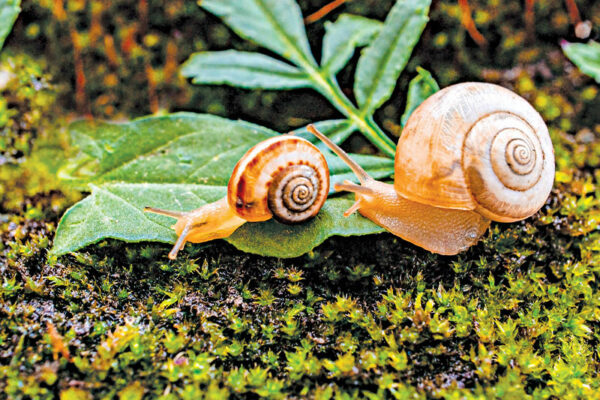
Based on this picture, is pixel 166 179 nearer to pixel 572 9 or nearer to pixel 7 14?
pixel 7 14

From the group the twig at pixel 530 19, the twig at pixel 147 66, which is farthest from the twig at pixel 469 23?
A: the twig at pixel 147 66

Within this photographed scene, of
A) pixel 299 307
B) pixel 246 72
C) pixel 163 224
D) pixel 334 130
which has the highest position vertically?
pixel 246 72

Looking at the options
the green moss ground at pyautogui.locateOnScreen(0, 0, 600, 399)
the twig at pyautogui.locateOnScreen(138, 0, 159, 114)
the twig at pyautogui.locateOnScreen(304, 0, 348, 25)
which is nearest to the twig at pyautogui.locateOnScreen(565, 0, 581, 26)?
the green moss ground at pyautogui.locateOnScreen(0, 0, 600, 399)

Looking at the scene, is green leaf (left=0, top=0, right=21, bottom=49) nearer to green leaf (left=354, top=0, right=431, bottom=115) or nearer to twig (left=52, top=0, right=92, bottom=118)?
twig (left=52, top=0, right=92, bottom=118)

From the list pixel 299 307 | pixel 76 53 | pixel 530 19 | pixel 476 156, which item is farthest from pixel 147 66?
pixel 530 19

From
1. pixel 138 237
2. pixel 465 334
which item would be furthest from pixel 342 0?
pixel 465 334

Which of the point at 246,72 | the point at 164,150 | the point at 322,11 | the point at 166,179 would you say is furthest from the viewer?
the point at 322,11

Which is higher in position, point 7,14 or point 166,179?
point 7,14
